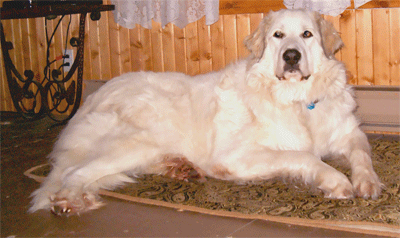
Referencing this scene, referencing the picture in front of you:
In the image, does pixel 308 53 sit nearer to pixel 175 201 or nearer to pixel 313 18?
pixel 313 18

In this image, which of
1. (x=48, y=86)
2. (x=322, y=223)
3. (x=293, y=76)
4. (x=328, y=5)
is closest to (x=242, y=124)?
(x=293, y=76)

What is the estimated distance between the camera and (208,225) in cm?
177

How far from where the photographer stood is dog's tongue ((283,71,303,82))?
2.27 m

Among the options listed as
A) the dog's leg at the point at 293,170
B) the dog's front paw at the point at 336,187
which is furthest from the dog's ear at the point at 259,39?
the dog's front paw at the point at 336,187

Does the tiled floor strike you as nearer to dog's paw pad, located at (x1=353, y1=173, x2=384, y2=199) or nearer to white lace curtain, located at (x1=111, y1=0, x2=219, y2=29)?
dog's paw pad, located at (x1=353, y1=173, x2=384, y2=199)

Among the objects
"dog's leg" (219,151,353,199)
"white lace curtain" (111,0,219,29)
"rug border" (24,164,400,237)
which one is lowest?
"rug border" (24,164,400,237)

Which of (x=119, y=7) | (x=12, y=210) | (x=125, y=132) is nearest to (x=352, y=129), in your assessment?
(x=125, y=132)

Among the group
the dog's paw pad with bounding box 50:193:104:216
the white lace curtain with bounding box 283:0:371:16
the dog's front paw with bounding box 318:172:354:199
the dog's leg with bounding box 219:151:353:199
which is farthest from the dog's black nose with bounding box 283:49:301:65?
the white lace curtain with bounding box 283:0:371:16

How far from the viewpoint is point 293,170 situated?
83.0 inches

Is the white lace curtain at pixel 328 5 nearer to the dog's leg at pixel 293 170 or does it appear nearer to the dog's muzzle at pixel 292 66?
the dog's muzzle at pixel 292 66

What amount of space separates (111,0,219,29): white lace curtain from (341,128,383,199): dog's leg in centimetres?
197

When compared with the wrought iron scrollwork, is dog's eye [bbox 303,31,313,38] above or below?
above

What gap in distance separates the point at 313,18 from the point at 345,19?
1.31 m

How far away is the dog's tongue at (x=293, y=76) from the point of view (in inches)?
89.5
